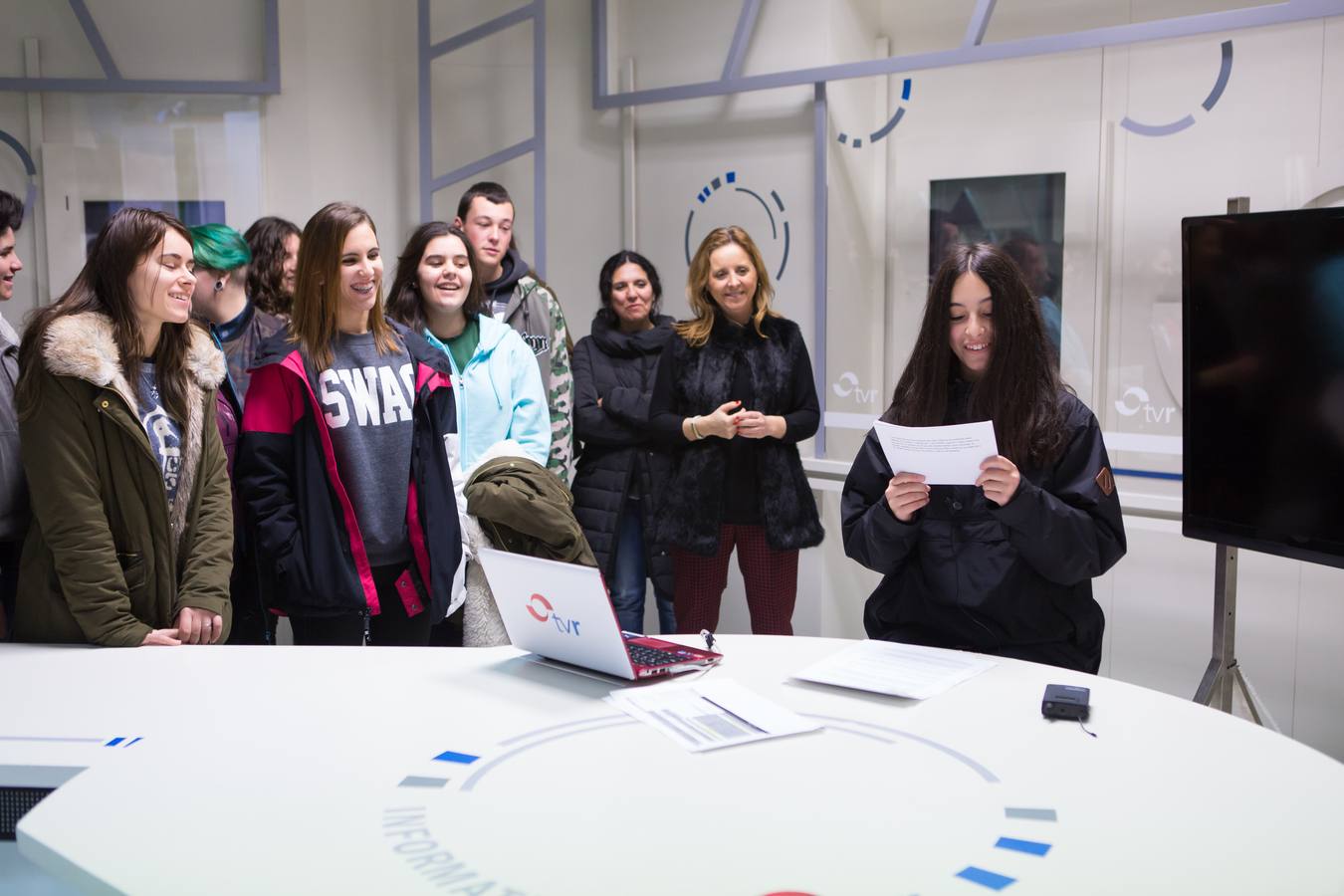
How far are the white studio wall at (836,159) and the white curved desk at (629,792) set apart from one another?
6.85 feet

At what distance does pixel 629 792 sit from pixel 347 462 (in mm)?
1580

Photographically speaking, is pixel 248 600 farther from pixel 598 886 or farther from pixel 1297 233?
pixel 1297 233

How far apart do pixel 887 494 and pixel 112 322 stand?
1812 millimetres

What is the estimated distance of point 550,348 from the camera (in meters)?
4.04

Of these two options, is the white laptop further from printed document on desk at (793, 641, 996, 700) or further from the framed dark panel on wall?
the framed dark panel on wall

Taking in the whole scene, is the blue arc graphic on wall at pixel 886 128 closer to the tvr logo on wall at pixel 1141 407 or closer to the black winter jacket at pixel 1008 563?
the tvr logo on wall at pixel 1141 407

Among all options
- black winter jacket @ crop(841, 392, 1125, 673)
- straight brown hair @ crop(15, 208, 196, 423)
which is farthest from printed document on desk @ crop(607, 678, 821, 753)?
straight brown hair @ crop(15, 208, 196, 423)

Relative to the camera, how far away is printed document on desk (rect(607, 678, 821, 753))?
6.07 feet

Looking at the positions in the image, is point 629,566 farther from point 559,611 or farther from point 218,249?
point 559,611

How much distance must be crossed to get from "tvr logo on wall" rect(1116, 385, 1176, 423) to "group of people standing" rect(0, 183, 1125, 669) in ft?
3.52

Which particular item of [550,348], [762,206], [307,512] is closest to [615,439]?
[550,348]

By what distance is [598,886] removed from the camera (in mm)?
1380

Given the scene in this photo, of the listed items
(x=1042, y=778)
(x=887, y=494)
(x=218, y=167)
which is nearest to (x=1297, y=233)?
(x=887, y=494)

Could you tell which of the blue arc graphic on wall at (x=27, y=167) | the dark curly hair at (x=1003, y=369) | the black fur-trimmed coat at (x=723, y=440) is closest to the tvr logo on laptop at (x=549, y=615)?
the dark curly hair at (x=1003, y=369)
